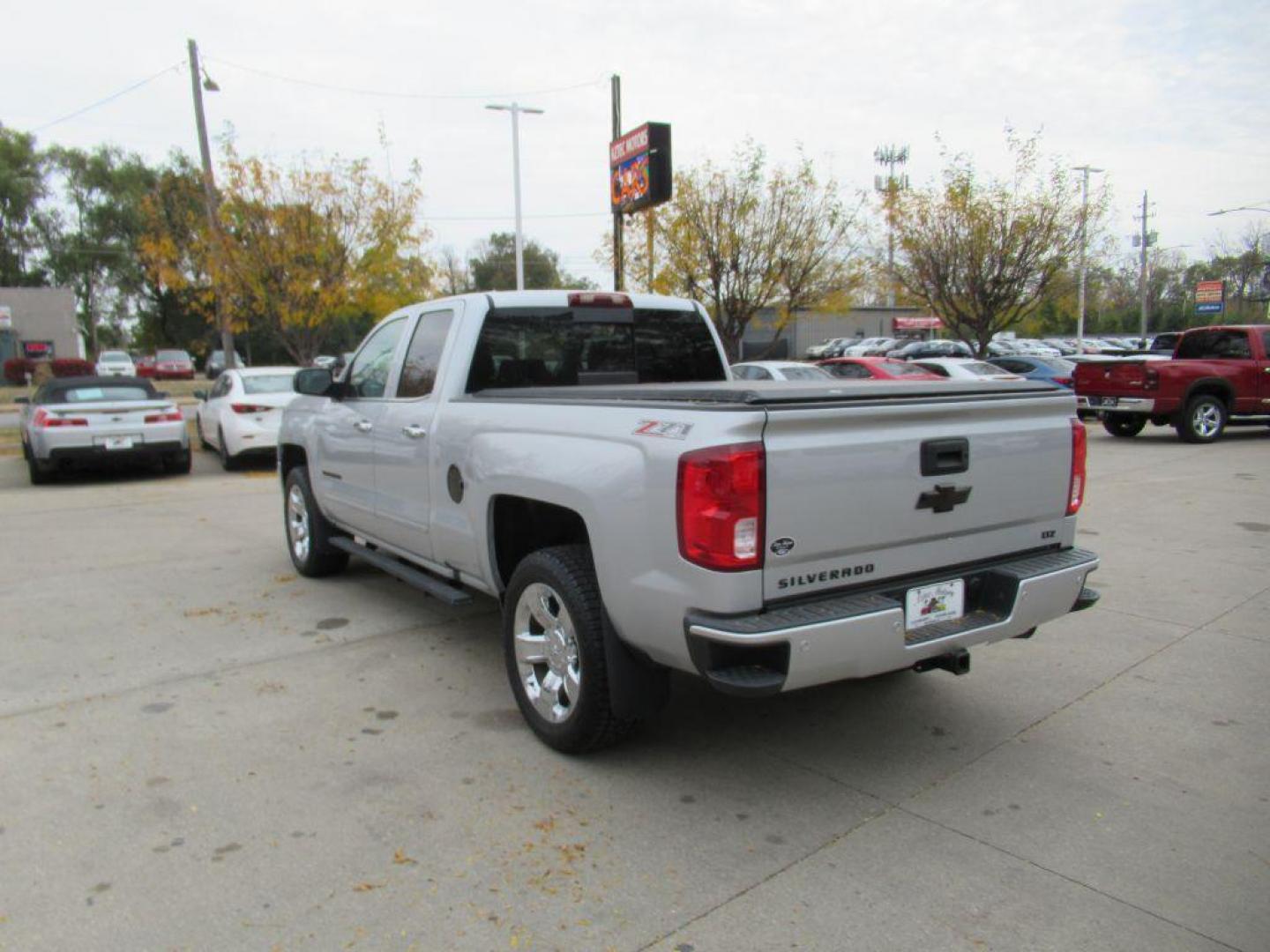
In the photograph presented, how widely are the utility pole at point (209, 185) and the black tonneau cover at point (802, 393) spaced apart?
566 inches

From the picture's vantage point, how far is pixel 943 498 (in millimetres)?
3404

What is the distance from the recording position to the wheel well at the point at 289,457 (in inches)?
264

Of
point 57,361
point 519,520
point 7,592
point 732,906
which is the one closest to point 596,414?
point 519,520

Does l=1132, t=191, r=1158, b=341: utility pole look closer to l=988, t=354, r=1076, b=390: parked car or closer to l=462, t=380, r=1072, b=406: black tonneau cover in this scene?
l=988, t=354, r=1076, b=390: parked car

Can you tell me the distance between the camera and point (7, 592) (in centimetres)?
624

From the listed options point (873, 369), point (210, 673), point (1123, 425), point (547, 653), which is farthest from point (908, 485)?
point (1123, 425)

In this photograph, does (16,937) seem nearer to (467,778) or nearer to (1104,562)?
(467,778)

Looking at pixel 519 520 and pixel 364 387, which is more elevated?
pixel 364 387

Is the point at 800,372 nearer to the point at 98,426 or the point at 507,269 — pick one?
the point at 98,426

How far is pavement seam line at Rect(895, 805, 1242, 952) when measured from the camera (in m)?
2.57

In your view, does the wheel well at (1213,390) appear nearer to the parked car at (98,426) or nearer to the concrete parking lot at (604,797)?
the concrete parking lot at (604,797)

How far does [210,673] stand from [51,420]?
8.34m

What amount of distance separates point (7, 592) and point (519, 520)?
14.0ft

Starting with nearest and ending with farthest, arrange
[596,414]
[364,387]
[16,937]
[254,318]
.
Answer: [16,937] < [596,414] < [364,387] < [254,318]
